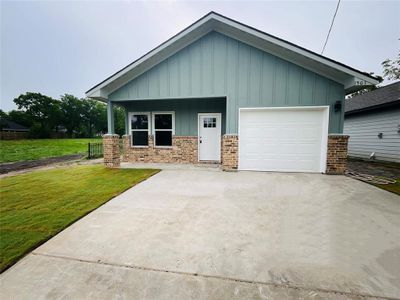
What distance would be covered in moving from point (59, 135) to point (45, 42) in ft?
122

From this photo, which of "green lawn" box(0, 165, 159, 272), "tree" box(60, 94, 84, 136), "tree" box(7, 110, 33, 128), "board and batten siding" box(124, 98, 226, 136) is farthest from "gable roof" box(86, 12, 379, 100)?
"tree" box(60, 94, 84, 136)

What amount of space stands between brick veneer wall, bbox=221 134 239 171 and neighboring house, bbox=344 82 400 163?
8280mm

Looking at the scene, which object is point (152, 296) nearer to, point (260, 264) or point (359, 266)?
point (260, 264)

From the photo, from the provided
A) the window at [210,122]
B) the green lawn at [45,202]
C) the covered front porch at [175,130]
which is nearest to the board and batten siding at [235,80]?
the covered front porch at [175,130]

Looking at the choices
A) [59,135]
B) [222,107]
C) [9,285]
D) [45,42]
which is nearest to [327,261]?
[9,285]

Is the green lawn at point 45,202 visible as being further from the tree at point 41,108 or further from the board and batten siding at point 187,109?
the tree at point 41,108

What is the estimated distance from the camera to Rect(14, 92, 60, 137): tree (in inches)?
1976

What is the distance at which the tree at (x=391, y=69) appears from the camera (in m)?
15.8

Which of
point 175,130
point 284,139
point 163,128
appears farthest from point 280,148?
point 163,128

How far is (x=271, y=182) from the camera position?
Result: 5.70 meters

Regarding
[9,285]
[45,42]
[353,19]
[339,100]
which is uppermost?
[45,42]

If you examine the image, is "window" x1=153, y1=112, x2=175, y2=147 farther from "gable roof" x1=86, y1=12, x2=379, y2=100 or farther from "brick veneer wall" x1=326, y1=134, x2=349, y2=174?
"brick veneer wall" x1=326, y1=134, x2=349, y2=174

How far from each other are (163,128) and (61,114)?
56.6 m

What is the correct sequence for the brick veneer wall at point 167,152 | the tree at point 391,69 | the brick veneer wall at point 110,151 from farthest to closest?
the tree at point 391,69 < the brick veneer wall at point 167,152 < the brick veneer wall at point 110,151
